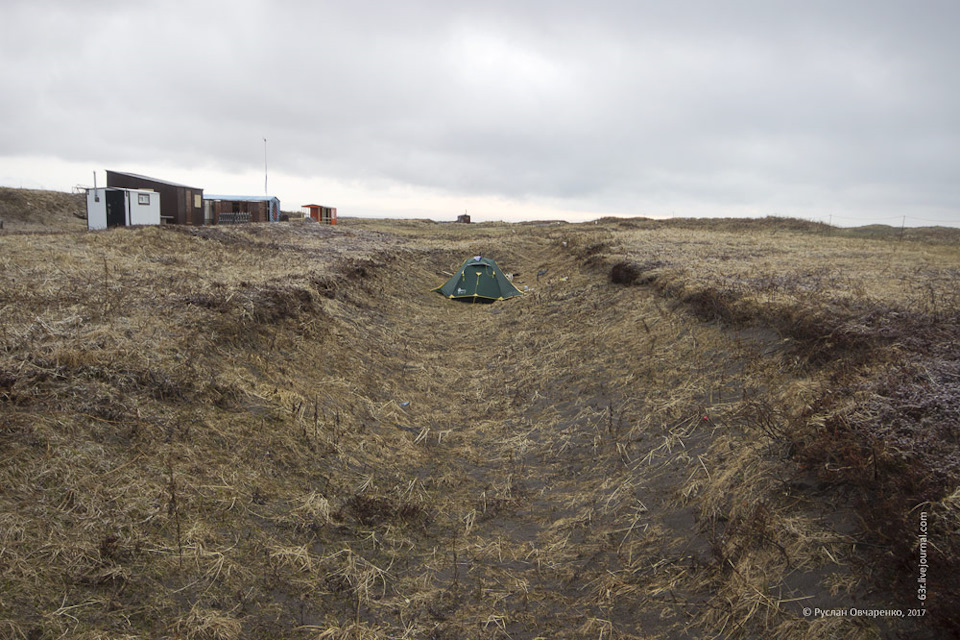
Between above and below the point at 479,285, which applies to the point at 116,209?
above

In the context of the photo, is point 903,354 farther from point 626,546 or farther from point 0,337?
point 0,337

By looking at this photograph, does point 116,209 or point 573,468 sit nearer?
point 573,468

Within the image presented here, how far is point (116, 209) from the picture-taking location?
1130 inches

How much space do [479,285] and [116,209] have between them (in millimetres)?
20958

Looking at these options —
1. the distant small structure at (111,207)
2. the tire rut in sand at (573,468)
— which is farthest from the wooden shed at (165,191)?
the tire rut in sand at (573,468)

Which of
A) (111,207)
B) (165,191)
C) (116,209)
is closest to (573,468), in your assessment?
(116,209)

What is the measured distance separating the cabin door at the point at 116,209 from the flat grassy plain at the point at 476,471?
65.1 ft

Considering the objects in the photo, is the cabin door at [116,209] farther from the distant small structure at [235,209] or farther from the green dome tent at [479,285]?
the green dome tent at [479,285]

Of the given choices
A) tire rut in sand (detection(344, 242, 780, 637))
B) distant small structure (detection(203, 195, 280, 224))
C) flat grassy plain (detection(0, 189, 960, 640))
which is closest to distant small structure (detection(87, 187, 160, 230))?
distant small structure (detection(203, 195, 280, 224))

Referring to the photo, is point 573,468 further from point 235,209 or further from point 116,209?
point 235,209

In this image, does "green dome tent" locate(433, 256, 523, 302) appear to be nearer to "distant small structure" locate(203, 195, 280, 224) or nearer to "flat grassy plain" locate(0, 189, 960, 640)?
"flat grassy plain" locate(0, 189, 960, 640)

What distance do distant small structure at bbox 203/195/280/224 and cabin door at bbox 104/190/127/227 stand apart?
10393mm

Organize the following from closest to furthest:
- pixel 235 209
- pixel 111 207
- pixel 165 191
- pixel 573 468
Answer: pixel 573 468 < pixel 111 207 < pixel 165 191 < pixel 235 209

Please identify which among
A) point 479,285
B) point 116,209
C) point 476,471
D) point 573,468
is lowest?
point 476,471
